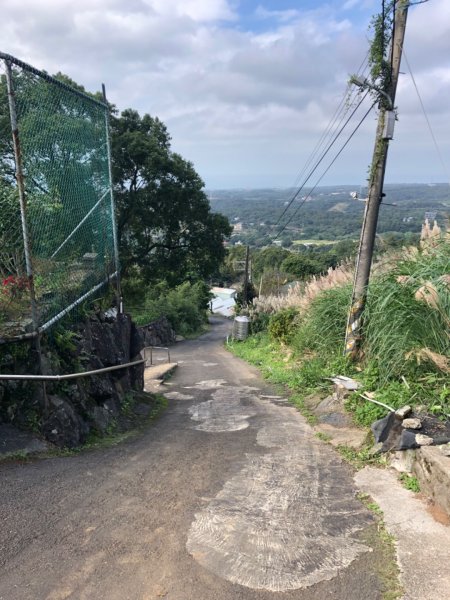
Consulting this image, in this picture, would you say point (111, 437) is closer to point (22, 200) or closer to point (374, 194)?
point (22, 200)

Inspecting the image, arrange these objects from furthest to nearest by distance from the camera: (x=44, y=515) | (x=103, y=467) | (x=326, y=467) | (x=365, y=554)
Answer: (x=326, y=467)
(x=103, y=467)
(x=44, y=515)
(x=365, y=554)

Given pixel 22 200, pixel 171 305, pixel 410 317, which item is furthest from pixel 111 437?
pixel 171 305

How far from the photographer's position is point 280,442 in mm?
5266

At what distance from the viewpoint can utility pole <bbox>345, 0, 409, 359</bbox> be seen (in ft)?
21.0

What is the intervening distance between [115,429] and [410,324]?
3.85 meters

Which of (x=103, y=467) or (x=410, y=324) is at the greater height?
(x=410, y=324)

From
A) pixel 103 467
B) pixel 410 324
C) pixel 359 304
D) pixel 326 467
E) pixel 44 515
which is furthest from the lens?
pixel 359 304

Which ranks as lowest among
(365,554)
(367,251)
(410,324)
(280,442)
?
(280,442)

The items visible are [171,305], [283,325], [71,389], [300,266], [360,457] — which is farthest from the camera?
[300,266]

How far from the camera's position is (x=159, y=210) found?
21656 mm

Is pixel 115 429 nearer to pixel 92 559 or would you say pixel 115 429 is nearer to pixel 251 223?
pixel 92 559

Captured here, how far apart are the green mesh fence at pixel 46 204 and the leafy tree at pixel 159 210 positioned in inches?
570

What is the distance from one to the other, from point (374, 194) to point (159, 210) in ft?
52.5

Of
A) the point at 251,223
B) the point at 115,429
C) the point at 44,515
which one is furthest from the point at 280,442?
the point at 251,223
